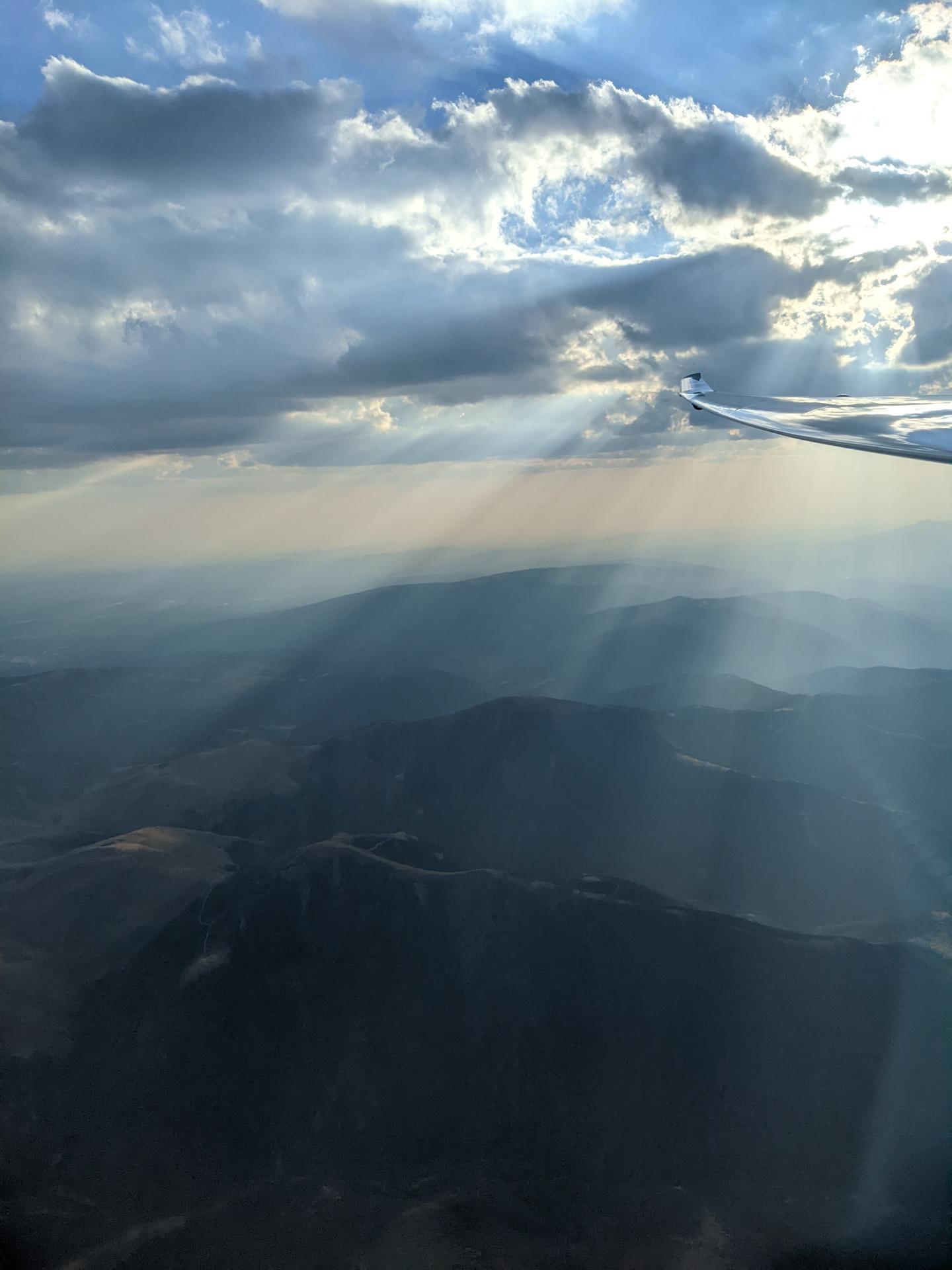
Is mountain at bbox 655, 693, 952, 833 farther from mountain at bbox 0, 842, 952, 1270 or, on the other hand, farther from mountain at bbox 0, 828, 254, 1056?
mountain at bbox 0, 828, 254, 1056

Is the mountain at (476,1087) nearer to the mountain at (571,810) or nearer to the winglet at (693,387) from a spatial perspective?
the mountain at (571,810)

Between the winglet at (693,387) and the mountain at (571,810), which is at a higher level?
the winglet at (693,387)

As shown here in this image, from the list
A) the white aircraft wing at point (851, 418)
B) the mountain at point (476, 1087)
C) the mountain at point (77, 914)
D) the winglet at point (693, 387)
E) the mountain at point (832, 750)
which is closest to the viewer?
the white aircraft wing at point (851, 418)

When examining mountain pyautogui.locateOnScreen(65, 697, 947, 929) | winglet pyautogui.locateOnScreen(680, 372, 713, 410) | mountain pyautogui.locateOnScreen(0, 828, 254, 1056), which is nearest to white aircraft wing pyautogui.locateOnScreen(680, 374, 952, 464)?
winglet pyautogui.locateOnScreen(680, 372, 713, 410)

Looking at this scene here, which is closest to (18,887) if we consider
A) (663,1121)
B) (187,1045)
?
(187,1045)

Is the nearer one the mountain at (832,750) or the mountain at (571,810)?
the mountain at (571,810)

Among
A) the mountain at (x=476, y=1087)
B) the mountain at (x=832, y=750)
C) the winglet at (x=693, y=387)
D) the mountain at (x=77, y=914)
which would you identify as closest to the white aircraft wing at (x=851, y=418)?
the winglet at (x=693, y=387)
